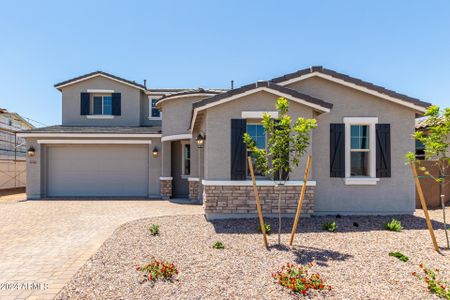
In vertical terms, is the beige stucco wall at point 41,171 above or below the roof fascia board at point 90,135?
below

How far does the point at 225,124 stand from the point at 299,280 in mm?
4988

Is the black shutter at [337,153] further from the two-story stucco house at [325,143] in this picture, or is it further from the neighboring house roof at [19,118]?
the neighboring house roof at [19,118]

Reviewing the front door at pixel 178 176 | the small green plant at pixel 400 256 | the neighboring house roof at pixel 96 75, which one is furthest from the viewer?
the neighboring house roof at pixel 96 75

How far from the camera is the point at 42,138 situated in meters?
14.2

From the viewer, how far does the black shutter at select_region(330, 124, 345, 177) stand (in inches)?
350

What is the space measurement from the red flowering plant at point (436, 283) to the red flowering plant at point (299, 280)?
5.34 feet

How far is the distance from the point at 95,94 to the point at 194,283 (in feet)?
53.3

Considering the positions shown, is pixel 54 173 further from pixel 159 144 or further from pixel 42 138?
pixel 159 144

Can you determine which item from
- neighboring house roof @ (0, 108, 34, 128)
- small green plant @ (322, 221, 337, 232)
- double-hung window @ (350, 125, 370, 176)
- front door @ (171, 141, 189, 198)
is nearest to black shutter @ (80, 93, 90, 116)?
front door @ (171, 141, 189, 198)

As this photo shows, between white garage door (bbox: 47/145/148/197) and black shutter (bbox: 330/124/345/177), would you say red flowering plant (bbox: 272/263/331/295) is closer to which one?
black shutter (bbox: 330/124/345/177)

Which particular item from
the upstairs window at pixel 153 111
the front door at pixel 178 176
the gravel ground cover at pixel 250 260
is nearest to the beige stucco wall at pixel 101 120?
the upstairs window at pixel 153 111

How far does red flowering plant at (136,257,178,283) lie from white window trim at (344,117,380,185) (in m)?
6.65

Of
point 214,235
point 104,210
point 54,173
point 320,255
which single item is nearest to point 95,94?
point 54,173

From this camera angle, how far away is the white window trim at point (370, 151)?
8938mm
